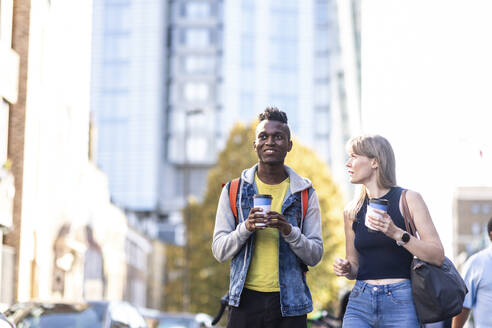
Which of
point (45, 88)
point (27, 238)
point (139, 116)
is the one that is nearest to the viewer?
point (27, 238)

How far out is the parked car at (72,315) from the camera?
1255 cm

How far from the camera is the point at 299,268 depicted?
18.4ft

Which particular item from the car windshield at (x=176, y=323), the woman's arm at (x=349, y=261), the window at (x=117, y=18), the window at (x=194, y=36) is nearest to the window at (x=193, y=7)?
the window at (x=194, y=36)

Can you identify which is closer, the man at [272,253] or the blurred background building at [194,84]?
the man at [272,253]

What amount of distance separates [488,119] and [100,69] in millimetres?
83703

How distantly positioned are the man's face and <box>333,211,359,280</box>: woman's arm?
1.93 ft

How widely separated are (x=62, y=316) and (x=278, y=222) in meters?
8.12

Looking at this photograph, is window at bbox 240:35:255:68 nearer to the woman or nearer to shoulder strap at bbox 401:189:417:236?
the woman

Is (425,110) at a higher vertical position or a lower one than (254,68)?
lower

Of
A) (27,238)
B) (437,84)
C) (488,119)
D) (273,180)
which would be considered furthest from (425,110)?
(27,238)

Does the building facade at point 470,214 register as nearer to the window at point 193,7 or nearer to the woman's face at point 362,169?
the window at point 193,7

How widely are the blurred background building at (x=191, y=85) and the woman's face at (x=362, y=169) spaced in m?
79.6

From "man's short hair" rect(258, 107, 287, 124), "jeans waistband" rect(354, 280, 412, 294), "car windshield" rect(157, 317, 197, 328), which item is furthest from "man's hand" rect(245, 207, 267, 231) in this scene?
"car windshield" rect(157, 317, 197, 328)

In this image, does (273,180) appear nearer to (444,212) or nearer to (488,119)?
(488,119)
